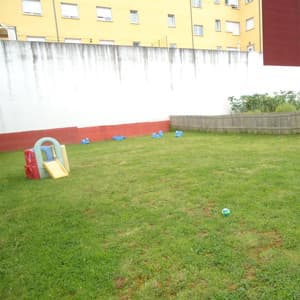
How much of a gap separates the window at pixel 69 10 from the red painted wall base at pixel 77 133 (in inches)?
489

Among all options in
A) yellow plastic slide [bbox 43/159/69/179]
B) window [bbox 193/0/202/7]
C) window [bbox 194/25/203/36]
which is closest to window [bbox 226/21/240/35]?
window [bbox 194/25/203/36]

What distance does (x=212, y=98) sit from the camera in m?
16.4

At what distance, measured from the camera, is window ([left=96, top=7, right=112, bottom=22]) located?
2203cm

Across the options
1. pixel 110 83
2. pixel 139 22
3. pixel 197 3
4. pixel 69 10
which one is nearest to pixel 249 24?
pixel 197 3

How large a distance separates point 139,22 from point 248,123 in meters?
16.9

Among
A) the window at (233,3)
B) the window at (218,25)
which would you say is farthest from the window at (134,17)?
the window at (233,3)

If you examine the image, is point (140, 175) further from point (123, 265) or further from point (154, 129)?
point (154, 129)

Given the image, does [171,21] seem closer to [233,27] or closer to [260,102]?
[233,27]

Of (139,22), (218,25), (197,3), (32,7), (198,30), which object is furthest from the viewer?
→ (218,25)

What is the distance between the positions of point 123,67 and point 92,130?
356cm

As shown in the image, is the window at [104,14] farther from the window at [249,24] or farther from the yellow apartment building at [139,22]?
the window at [249,24]

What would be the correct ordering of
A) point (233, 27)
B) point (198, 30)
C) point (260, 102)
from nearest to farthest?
point (260, 102), point (198, 30), point (233, 27)

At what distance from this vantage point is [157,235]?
123 inches

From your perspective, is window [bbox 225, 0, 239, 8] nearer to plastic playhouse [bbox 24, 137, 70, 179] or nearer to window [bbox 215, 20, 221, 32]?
window [bbox 215, 20, 221, 32]
